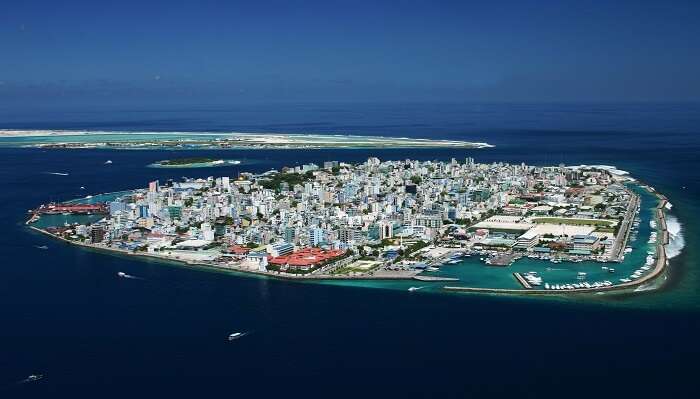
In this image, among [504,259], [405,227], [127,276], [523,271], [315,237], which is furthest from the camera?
[405,227]

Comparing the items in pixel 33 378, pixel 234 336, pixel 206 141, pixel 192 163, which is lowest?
pixel 33 378

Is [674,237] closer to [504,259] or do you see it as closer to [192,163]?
[504,259]

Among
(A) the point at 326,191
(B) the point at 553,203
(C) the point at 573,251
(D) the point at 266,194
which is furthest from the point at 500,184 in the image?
(C) the point at 573,251

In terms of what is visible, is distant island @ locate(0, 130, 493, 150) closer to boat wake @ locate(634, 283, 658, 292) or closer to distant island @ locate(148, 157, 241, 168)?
distant island @ locate(148, 157, 241, 168)

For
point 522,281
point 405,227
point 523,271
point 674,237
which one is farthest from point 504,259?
point 674,237

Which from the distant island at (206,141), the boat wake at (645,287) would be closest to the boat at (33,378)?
the boat wake at (645,287)

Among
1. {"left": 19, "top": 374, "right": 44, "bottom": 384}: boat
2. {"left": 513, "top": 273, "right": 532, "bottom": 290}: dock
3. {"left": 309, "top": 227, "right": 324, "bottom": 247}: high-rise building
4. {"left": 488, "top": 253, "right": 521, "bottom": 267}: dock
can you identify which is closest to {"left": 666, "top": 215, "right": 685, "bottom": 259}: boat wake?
{"left": 488, "top": 253, "right": 521, "bottom": 267}: dock

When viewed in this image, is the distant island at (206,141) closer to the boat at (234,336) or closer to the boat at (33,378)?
the boat at (234,336)
